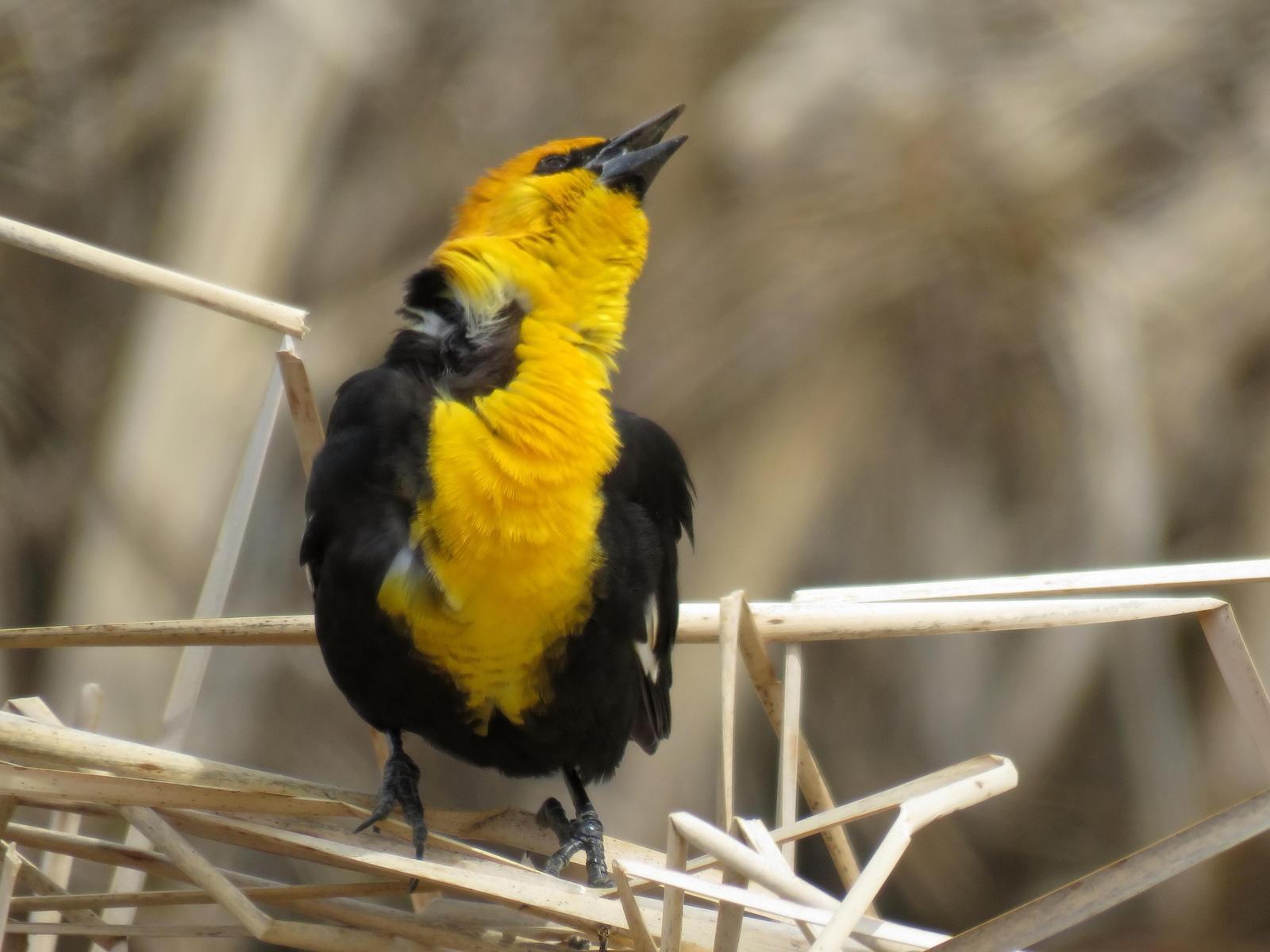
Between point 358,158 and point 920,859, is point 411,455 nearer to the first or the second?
point 358,158

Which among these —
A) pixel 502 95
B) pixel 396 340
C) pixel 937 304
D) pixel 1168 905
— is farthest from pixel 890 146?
pixel 1168 905

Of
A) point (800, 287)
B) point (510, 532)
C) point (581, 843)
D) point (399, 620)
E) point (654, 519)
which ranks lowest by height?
point (581, 843)

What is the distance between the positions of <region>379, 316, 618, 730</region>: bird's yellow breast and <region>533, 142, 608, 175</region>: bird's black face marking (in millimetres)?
313

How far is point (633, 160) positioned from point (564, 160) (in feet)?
0.33

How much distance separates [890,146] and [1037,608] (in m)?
1.45

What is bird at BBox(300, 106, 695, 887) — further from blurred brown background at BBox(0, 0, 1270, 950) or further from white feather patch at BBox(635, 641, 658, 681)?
blurred brown background at BBox(0, 0, 1270, 950)

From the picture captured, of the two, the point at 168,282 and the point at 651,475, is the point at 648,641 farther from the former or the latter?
the point at 168,282

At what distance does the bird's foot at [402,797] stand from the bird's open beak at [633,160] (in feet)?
2.76

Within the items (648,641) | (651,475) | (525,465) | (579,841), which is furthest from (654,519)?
(579,841)

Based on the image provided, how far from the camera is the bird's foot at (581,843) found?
67.1 inches

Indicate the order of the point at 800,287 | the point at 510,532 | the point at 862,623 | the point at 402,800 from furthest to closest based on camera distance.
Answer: the point at 800,287, the point at 402,800, the point at 510,532, the point at 862,623

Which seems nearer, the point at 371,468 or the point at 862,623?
the point at 862,623

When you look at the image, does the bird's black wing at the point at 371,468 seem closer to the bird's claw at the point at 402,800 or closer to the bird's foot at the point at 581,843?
the bird's claw at the point at 402,800

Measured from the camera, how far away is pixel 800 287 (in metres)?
2.66
